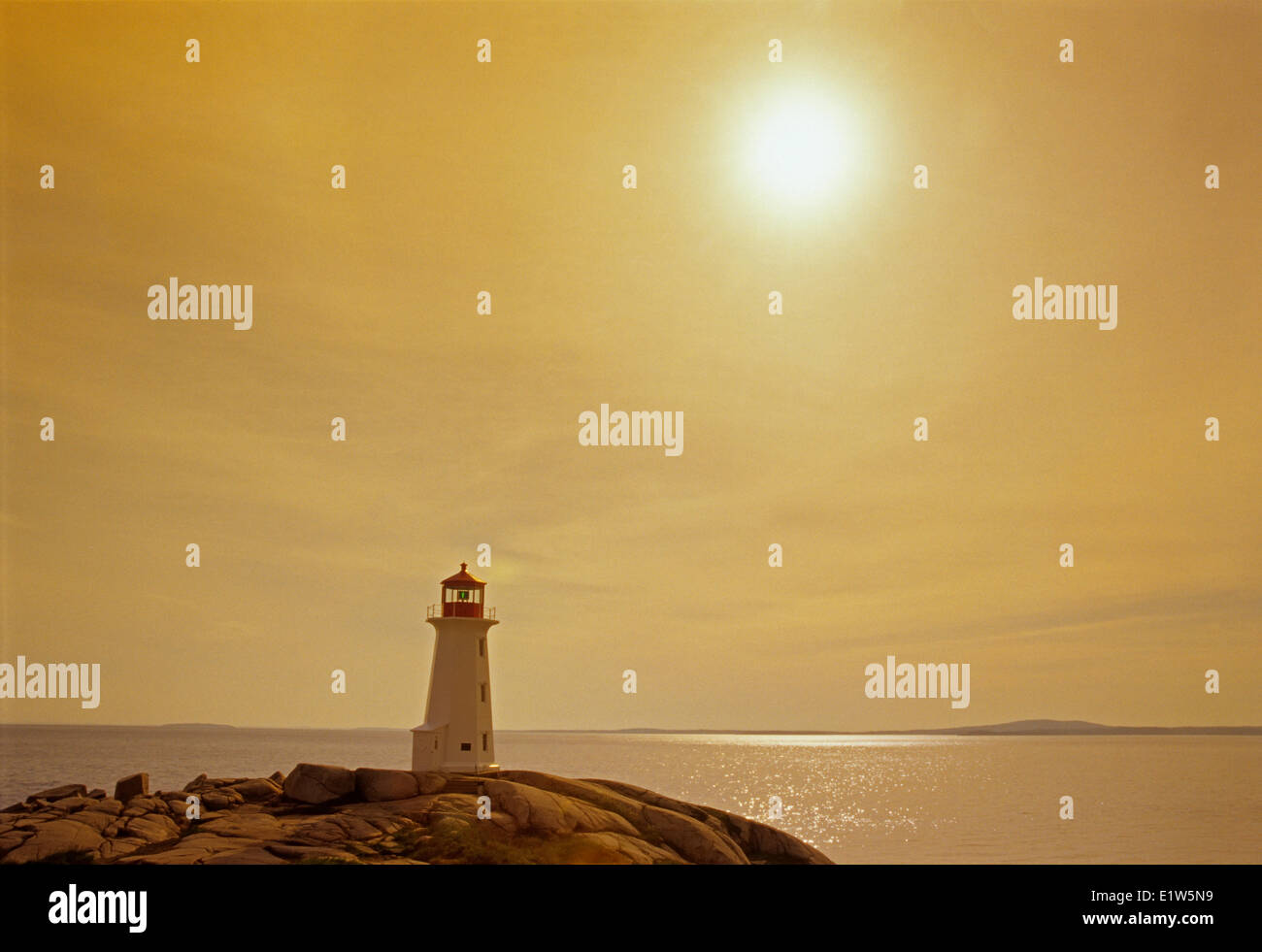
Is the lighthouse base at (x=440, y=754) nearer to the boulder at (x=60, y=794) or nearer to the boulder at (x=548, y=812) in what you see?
the boulder at (x=548, y=812)

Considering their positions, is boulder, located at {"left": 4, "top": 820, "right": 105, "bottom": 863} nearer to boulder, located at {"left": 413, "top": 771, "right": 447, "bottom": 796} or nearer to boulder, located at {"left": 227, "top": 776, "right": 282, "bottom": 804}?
boulder, located at {"left": 227, "top": 776, "right": 282, "bottom": 804}

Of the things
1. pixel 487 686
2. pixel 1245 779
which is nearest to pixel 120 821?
pixel 487 686

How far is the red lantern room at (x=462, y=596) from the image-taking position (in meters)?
39.9

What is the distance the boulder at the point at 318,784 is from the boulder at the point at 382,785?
30 cm

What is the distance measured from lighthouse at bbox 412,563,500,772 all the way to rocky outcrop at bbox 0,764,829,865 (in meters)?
2.24

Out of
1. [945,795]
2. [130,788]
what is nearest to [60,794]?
[130,788]

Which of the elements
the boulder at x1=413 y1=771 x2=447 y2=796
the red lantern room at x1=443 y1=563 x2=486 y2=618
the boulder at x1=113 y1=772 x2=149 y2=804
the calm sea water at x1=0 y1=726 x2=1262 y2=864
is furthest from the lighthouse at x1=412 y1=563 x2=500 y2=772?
the calm sea water at x1=0 y1=726 x2=1262 y2=864

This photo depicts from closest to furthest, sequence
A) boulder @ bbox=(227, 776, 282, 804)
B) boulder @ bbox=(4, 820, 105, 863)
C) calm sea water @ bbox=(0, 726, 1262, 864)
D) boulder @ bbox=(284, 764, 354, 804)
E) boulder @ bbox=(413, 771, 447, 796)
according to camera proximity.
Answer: boulder @ bbox=(4, 820, 105, 863)
boulder @ bbox=(284, 764, 354, 804)
boulder @ bbox=(227, 776, 282, 804)
boulder @ bbox=(413, 771, 447, 796)
calm sea water @ bbox=(0, 726, 1262, 864)

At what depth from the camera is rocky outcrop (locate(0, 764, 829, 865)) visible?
2927cm

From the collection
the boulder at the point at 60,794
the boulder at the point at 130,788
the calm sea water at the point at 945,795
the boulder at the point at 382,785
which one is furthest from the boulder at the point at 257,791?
the calm sea water at the point at 945,795
